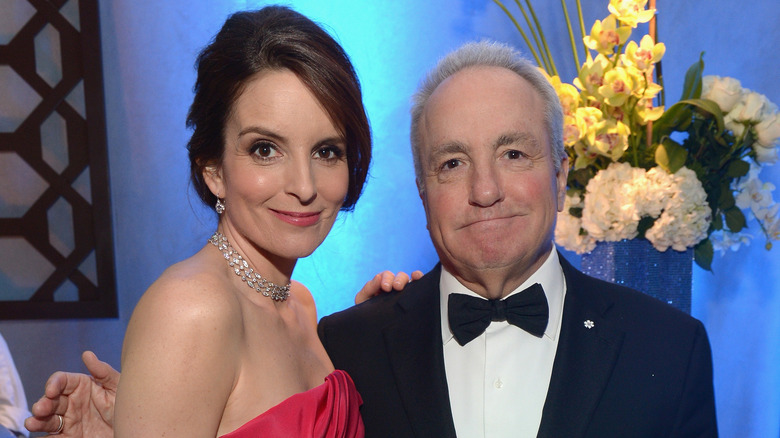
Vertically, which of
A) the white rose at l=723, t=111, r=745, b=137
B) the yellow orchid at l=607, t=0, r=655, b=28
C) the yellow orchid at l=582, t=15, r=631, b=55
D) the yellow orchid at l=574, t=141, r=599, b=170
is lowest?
the yellow orchid at l=574, t=141, r=599, b=170

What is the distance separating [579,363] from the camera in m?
1.68

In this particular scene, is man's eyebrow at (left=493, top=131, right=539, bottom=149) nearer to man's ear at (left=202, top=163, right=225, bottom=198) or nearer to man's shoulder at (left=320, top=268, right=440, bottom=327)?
man's shoulder at (left=320, top=268, right=440, bottom=327)

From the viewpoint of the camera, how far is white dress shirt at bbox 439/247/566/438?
171 centimetres

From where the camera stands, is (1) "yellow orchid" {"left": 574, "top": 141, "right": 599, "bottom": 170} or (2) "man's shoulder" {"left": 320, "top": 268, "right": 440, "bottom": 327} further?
(1) "yellow orchid" {"left": 574, "top": 141, "right": 599, "bottom": 170}

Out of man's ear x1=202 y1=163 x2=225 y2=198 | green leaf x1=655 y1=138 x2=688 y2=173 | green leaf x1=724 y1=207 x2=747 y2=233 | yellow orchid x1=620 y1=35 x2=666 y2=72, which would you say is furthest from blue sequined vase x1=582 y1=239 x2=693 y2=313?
man's ear x1=202 y1=163 x2=225 y2=198

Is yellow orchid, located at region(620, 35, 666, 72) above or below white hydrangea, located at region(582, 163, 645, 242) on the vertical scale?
above

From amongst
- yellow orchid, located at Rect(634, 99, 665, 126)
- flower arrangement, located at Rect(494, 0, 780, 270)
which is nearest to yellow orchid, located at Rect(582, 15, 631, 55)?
flower arrangement, located at Rect(494, 0, 780, 270)

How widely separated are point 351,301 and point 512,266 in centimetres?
186

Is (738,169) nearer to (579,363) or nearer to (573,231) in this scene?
(573,231)

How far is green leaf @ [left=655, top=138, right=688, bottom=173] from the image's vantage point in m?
2.48

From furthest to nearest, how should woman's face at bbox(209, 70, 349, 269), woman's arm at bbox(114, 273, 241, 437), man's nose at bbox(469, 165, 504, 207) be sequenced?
man's nose at bbox(469, 165, 504, 207) < woman's face at bbox(209, 70, 349, 269) < woman's arm at bbox(114, 273, 241, 437)

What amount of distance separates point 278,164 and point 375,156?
1844mm

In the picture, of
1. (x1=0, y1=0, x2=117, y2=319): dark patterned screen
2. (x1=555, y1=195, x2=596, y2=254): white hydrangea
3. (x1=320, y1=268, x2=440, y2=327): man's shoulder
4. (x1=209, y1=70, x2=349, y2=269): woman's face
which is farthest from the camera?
(x1=0, y1=0, x2=117, y2=319): dark patterned screen

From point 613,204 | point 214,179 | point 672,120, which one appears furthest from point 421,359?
point 672,120
